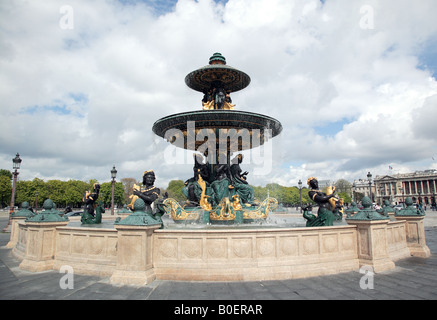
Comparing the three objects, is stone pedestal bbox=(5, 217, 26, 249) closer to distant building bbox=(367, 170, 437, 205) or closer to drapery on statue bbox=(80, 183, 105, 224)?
drapery on statue bbox=(80, 183, 105, 224)

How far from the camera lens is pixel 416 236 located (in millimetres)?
8984

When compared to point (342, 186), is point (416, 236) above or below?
below

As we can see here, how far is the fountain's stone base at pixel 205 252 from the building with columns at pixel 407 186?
12538 centimetres

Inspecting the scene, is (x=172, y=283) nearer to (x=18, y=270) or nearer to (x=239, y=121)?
(x=18, y=270)

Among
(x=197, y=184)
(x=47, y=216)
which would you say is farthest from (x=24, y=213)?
(x=197, y=184)

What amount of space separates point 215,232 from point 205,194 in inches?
295

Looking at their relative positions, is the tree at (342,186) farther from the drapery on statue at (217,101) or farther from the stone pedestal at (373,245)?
the stone pedestal at (373,245)

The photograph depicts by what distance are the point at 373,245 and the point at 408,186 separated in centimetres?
14157

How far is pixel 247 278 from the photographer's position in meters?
5.88

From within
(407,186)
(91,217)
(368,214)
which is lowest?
(91,217)

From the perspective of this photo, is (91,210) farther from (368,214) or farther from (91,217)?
(368,214)

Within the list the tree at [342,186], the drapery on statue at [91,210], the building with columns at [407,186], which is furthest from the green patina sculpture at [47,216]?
the building with columns at [407,186]

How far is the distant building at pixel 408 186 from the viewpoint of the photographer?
116m

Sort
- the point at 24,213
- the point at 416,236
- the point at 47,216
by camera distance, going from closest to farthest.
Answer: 1. the point at 47,216
2. the point at 416,236
3. the point at 24,213
